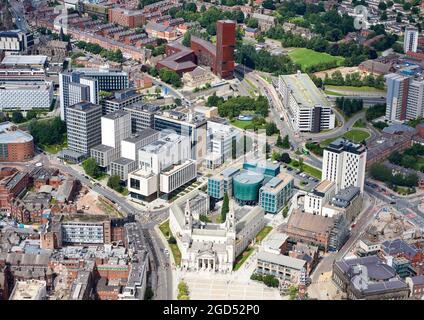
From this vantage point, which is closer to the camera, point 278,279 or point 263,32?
point 278,279

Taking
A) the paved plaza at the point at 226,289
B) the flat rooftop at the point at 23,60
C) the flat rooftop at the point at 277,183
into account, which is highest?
the flat rooftop at the point at 23,60

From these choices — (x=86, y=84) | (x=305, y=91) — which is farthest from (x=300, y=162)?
(x=86, y=84)

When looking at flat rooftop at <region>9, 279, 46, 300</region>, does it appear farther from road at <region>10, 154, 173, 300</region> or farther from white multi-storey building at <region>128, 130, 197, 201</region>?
white multi-storey building at <region>128, 130, 197, 201</region>

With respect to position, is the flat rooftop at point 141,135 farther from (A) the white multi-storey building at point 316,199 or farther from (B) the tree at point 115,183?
(A) the white multi-storey building at point 316,199

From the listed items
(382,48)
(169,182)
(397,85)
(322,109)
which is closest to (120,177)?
(169,182)

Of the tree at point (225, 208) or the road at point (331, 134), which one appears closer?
the tree at point (225, 208)

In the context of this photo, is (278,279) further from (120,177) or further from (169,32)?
(169,32)

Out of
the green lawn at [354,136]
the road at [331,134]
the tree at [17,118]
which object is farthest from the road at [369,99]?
the tree at [17,118]
